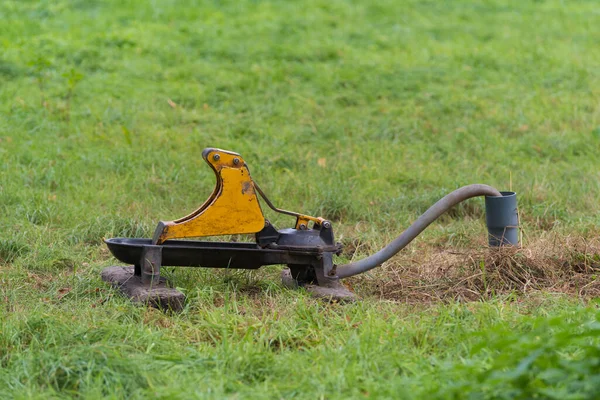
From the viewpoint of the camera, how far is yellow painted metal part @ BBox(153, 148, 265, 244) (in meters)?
4.71

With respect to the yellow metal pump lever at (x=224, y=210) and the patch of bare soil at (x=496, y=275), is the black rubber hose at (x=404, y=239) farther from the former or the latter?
the yellow metal pump lever at (x=224, y=210)

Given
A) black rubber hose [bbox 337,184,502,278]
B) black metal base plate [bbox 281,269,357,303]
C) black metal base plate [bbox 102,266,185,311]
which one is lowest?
black metal base plate [bbox 281,269,357,303]

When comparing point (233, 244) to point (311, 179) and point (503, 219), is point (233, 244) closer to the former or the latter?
point (503, 219)

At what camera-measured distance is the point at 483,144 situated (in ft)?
27.3

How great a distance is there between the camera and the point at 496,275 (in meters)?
5.02

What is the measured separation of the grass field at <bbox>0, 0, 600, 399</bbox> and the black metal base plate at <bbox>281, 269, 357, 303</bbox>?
4.7 inches

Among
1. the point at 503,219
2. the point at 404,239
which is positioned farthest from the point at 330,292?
the point at 503,219

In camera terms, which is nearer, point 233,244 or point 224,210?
point 224,210

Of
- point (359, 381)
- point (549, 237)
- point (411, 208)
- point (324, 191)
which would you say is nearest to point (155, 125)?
point (324, 191)

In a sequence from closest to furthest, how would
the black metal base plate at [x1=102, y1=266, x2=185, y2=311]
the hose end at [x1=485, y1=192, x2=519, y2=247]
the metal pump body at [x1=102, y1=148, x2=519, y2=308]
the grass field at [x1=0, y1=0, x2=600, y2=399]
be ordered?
1. the grass field at [x1=0, y1=0, x2=600, y2=399]
2. the black metal base plate at [x1=102, y1=266, x2=185, y2=311]
3. the metal pump body at [x1=102, y1=148, x2=519, y2=308]
4. the hose end at [x1=485, y1=192, x2=519, y2=247]

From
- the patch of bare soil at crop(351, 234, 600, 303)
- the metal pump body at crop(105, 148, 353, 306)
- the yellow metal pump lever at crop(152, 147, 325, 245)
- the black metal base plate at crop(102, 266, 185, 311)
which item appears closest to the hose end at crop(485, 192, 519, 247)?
the patch of bare soil at crop(351, 234, 600, 303)

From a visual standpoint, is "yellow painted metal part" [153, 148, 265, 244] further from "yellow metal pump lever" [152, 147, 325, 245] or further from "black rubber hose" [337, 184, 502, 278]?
"black rubber hose" [337, 184, 502, 278]

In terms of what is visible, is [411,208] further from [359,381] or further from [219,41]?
[219,41]

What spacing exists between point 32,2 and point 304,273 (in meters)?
8.28
